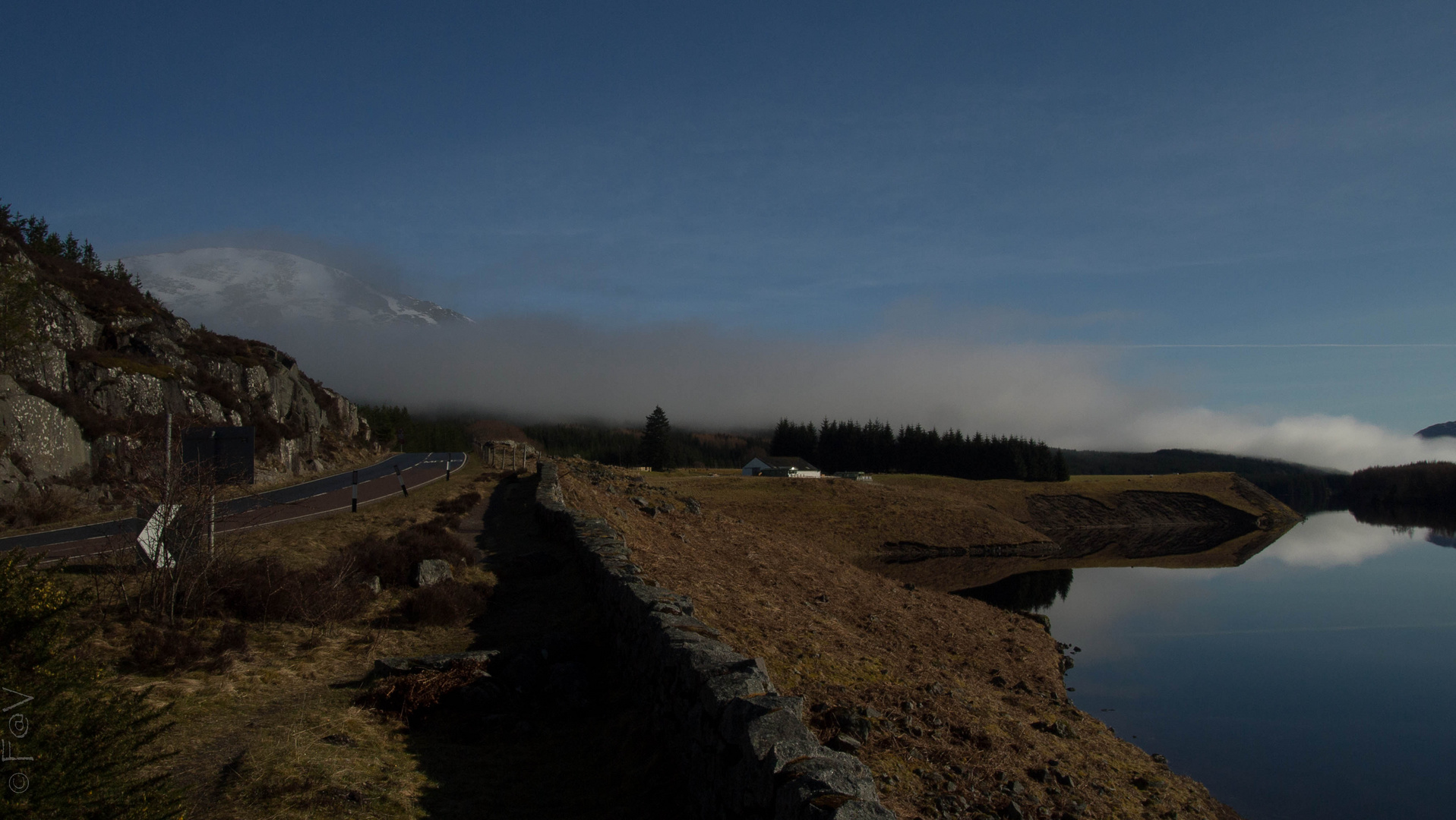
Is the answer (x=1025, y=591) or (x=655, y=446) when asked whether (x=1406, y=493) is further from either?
(x=1025, y=591)

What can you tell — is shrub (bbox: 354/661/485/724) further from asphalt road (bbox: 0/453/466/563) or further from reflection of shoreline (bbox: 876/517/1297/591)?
reflection of shoreline (bbox: 876/517/1297/591)

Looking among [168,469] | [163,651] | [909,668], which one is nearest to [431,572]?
[168,469]

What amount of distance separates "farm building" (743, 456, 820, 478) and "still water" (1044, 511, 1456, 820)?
193 feet

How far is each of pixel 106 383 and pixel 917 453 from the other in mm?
99137

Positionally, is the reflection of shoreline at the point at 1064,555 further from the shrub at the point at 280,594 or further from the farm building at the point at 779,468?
the farm building at the point at 779,468

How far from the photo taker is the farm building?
333 ft

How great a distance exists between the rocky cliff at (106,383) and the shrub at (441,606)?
496 centimetres

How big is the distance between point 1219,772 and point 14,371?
44.2 metres

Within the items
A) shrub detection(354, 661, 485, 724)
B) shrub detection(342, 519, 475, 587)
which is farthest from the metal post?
shrub detection(354, 661, 485, 724)

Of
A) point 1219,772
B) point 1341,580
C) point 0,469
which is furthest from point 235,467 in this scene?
point 1341,580

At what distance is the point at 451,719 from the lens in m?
9.09

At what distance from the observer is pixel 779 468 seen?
105375mm

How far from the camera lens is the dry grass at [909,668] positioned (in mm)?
9164

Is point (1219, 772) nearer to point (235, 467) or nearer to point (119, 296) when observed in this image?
point (235, 467)
